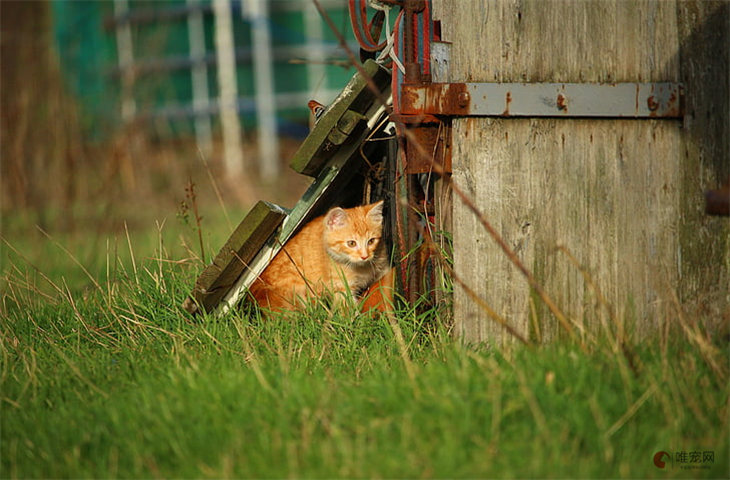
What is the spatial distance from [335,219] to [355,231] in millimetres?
165

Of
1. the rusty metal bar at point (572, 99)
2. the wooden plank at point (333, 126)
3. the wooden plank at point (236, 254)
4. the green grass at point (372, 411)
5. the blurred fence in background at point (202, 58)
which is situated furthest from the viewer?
the blurred fence in background at point (202, 58)

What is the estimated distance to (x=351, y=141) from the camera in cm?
433

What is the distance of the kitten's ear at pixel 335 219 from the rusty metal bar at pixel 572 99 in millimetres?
1569

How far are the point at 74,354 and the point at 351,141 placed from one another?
1.87 meters

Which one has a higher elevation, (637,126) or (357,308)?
(637,126)

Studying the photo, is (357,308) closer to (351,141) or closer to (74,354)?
(351,141)

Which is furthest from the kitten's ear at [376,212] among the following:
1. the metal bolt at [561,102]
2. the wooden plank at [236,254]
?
the metal bolt at [561,102]

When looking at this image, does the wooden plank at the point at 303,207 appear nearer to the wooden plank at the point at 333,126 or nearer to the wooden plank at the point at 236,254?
the wooden plank at the point at 236,254

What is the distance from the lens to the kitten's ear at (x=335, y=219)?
4.99 meters

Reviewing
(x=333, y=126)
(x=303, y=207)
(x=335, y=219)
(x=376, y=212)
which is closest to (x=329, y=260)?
(x=335, y=219)

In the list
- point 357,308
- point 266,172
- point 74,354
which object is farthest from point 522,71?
point 266,172

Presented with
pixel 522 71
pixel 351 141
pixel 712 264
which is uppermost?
pixel 522 71

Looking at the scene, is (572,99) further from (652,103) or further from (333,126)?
(333,126)

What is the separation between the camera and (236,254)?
424 centimetres
